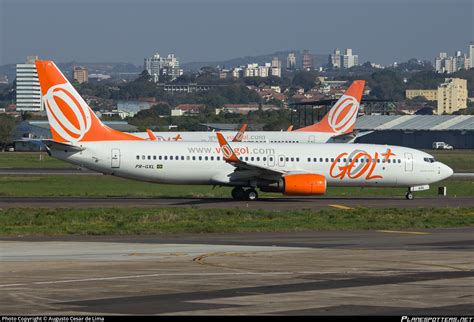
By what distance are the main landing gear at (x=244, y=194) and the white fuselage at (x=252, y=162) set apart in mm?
528

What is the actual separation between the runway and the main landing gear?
0.35 metres

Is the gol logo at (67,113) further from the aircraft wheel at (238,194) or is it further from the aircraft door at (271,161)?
the aircraft door at (271,161)

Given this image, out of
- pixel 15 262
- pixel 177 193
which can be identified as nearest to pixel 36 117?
pixel 177 193

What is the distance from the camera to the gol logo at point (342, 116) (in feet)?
279

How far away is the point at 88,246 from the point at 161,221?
9087 mm

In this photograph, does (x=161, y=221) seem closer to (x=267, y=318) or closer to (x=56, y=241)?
(x=56, y=241)

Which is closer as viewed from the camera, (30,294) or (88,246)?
(30,294)

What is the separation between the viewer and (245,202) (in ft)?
181

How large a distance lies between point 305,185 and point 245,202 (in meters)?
3.24

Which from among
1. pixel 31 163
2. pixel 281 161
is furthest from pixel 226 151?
pixel 31 163

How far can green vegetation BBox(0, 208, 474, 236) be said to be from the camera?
39.6m

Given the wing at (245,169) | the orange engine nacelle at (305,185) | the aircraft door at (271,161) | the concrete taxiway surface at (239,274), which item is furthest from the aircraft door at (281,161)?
the concrete taxiway surface at (239,274)

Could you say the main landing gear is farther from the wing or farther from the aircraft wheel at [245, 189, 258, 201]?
the wing

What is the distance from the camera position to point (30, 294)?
888 inches
